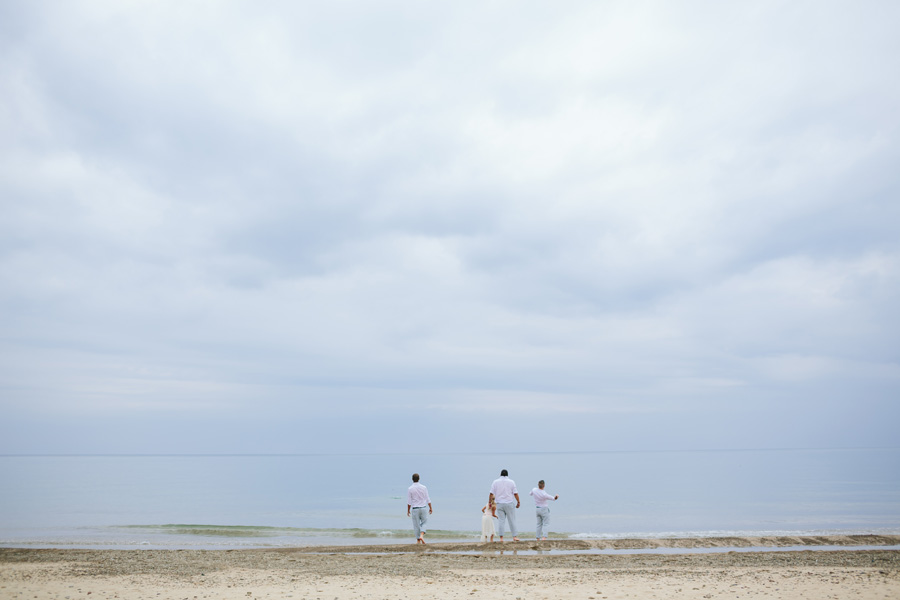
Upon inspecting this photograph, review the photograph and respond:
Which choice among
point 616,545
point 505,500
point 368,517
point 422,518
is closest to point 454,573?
point 505,500

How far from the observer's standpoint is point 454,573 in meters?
11.5

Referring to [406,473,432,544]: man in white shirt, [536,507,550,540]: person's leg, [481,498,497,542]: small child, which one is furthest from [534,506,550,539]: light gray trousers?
[406,473,432,544]: man in white shirt

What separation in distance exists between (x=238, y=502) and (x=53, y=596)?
3299 centimetres

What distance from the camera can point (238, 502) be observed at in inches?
1590

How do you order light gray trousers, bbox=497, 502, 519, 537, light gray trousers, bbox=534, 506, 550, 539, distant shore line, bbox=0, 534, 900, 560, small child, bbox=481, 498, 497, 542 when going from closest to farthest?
distant shore line, bbox=0, 534, 900, 560
light gray trousers, bbox=497, 502, 519, 537
small child, bbox=481, 498, 497, 542
light gray trousers, bbox=534, 506, 550, 539

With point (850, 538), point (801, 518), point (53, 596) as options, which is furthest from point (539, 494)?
point (801, 518)

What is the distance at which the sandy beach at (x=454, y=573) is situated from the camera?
953 cm

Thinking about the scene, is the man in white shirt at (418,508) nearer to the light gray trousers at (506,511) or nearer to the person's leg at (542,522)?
the light gray trousers at (506,511)

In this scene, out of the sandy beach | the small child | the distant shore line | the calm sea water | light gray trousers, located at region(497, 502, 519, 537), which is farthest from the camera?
the calm sea water

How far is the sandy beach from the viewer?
9531 mm

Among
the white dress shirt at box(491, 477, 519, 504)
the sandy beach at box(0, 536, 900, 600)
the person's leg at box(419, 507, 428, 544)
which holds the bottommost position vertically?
the sandy beach at box(0, 536, 900, 600)

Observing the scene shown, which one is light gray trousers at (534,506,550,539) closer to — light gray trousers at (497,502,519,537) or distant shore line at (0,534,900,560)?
distant shore line at (0,534,900,560)

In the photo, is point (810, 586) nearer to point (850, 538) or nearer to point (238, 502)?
point (850, 538)

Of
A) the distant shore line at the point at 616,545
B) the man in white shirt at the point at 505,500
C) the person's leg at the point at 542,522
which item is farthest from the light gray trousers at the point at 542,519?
the man in white shirt at the point at 505,500
